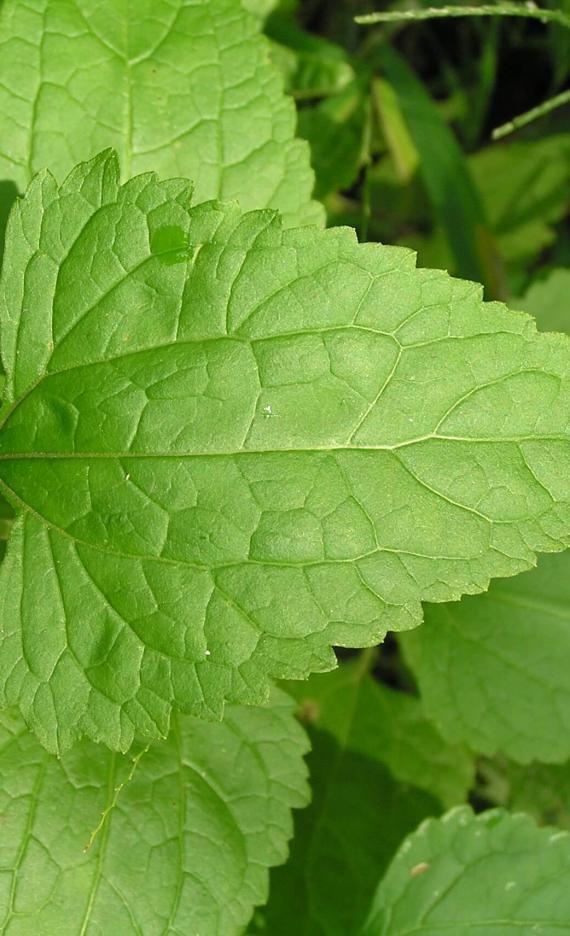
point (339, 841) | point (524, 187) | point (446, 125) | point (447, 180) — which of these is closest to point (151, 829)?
point (339, 841)

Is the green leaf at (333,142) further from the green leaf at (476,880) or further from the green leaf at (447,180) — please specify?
the green leaf at (476,880)

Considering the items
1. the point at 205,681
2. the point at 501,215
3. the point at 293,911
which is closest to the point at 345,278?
the point at 205,681

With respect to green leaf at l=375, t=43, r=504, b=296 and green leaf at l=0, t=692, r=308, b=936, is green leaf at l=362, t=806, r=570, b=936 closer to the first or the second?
green leaf at l=0, t=692, r=308, b=936

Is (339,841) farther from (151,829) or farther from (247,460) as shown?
(247,460)

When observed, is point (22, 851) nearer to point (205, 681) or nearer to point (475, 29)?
point (205, 681)

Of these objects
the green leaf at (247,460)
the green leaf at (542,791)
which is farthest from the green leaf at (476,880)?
the green leaf at (247,460)

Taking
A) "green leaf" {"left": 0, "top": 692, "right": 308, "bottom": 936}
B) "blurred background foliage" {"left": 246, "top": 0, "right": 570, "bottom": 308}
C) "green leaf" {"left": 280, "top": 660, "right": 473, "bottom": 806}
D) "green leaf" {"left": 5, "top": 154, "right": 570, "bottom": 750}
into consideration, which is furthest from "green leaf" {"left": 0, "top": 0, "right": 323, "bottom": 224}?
"green leaf" {"left": 280, "top": 660, "right": 473, "bottom": 806}

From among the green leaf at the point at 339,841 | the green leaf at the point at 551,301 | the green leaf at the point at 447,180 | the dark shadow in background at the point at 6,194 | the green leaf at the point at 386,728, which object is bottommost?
the green leaf at the point at 339,841
